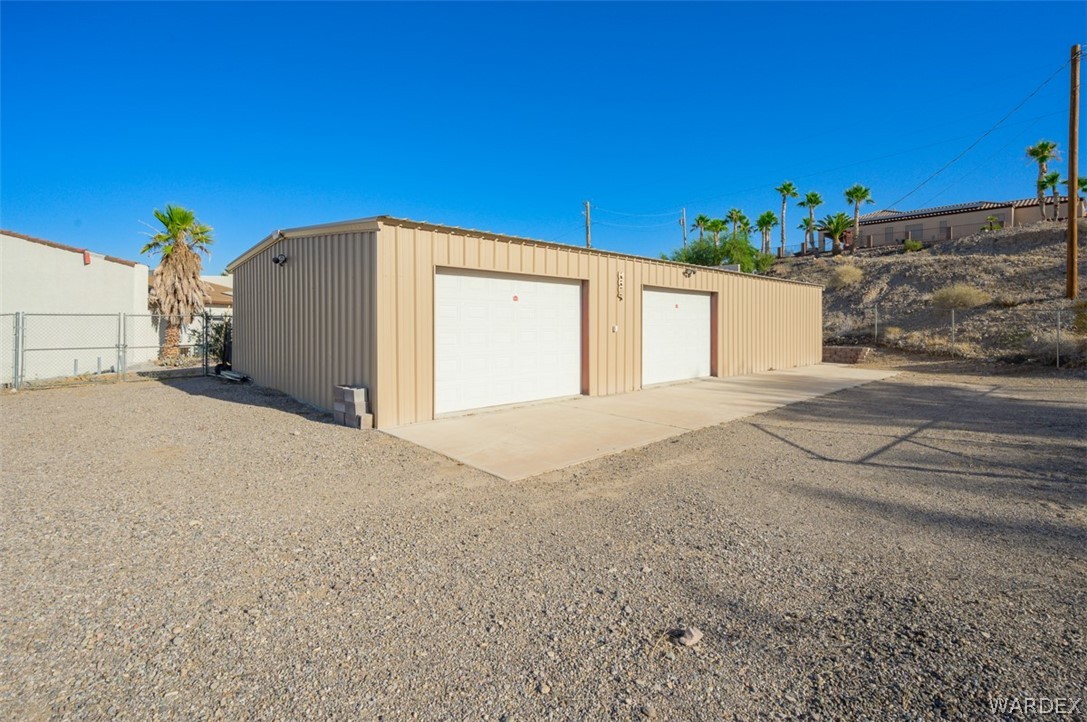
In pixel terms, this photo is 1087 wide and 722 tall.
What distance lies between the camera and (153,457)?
241 inches

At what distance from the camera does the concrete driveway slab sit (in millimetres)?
6402

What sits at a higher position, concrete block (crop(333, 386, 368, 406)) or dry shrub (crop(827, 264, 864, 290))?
dry shrub (crop(827, 264, 864, 290))

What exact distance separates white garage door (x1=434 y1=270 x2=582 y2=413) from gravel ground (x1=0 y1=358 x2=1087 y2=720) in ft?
9.11

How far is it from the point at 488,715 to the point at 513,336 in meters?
7.96

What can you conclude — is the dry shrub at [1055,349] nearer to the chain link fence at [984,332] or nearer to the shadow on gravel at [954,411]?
the chain link fence at [984,332]

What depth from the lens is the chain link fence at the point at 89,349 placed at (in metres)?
13.0

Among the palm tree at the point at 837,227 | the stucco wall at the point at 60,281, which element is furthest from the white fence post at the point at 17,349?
the palm tree at the point at 837,227

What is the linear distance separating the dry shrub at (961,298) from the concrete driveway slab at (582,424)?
47.3ft

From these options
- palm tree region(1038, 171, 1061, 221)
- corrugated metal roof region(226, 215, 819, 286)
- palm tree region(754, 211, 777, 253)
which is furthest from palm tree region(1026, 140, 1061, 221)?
corrugated metal roof region(226, 215, 819, 286)

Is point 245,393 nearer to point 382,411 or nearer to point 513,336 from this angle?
point 382,411

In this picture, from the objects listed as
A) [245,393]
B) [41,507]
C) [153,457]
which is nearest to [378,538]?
[41,507]

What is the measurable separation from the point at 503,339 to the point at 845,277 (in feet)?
88.2

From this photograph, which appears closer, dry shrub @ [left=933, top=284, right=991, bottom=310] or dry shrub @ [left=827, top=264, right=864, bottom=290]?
dry shrub @ [left=933, top=284, right=991, bottom=310]

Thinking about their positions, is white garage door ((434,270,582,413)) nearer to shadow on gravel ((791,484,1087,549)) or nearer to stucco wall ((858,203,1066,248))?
shadow on gravel ((791,484,1087,549))
